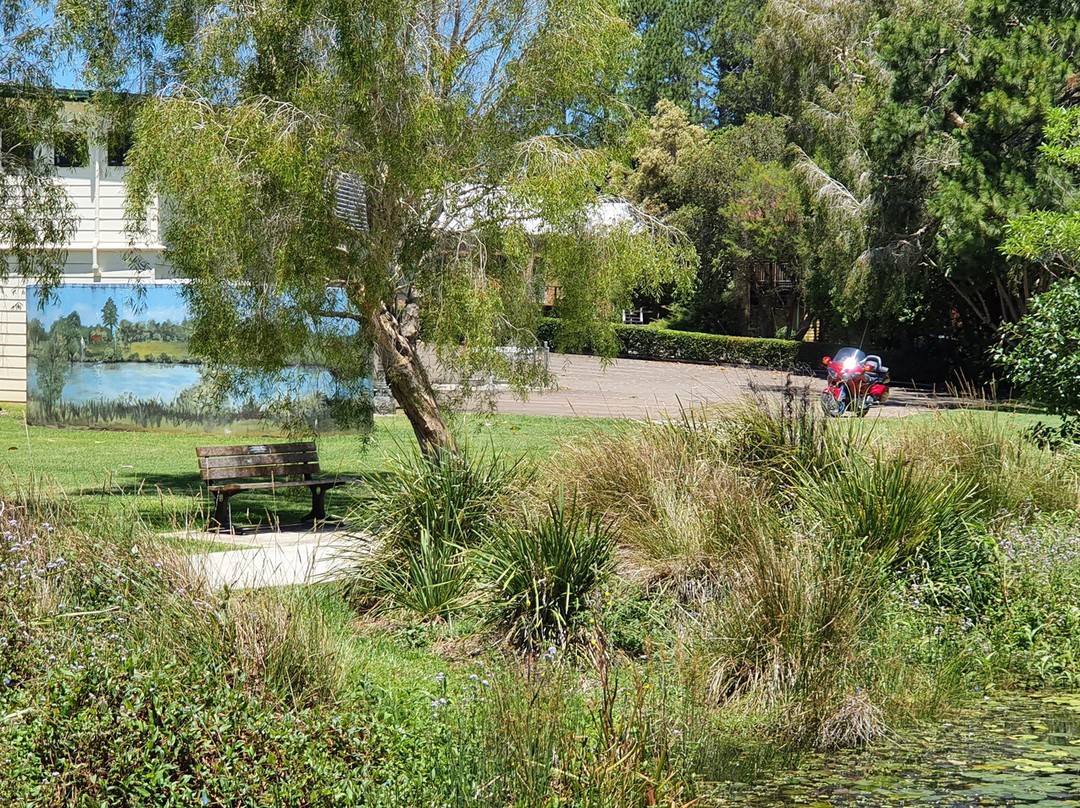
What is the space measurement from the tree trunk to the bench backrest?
1.30 meters

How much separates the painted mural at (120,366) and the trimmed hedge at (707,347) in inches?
828

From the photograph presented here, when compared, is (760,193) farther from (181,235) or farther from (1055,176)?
(181,235)

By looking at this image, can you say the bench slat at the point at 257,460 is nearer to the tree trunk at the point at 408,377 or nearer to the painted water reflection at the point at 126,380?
the tree trunk at the point at 408,377

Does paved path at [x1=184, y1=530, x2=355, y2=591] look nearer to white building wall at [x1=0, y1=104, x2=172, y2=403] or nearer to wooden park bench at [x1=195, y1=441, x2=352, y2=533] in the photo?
wooden park bench at [x1=195, y1=441, x2=352, y2=533]

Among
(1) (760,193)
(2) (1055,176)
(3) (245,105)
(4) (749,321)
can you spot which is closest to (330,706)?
(3) (245,105)

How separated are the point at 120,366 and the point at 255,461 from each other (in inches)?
382

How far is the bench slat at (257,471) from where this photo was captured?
36.2 ft

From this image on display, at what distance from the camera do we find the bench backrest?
11.1 m

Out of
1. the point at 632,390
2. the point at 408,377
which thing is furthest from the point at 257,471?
the point at 632,390

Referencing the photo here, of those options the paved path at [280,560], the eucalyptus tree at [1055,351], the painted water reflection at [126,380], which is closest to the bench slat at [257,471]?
the paved path at [280,560]

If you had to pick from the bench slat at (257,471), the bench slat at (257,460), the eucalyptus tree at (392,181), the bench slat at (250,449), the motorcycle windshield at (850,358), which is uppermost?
the eucalyptus tree at (392,181)

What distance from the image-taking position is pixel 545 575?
744 cm

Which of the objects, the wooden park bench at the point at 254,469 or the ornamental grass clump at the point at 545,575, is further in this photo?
the wooden park bench at the point at 254,469

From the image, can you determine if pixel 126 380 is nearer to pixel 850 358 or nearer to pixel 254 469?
pixel 254 469
